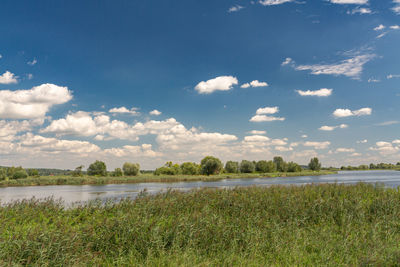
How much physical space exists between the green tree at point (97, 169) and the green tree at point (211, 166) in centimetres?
2947

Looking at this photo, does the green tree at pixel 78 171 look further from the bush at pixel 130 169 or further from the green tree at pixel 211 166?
the green tree at pixel 211 166

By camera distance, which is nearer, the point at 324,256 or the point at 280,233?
the point at 324,256

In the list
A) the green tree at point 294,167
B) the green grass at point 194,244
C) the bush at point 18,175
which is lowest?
the green tree at point 294,167

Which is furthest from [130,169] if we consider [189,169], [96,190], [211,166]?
[96,190]

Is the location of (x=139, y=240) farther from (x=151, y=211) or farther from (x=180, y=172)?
(x=180, y=172)

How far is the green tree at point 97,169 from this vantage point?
61.2m

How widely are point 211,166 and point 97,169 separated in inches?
1285

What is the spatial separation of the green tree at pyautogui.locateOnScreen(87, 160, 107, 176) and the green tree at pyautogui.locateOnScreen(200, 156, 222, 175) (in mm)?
29475

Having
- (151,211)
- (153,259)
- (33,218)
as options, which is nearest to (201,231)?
(153,259)

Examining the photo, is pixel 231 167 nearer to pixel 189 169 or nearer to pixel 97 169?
pixel 189 169

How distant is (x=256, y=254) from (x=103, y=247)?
4.39 metres

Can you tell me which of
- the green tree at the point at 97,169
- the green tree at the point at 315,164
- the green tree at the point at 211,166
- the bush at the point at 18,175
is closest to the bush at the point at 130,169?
the green tree at the point at 97,169

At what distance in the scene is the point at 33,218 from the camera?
11.4 meters

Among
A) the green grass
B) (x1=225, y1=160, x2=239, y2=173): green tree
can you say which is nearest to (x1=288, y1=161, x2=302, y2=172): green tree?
(x1=225, y1=160, x2=239, y2=173): green tree
